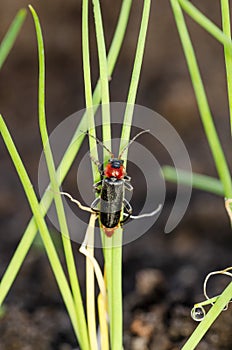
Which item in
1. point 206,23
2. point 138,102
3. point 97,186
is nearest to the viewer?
point 206,23

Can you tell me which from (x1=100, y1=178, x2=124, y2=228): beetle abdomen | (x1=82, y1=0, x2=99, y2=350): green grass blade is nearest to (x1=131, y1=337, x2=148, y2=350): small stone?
(x1=82, y1=0, x2=99, y2=350): green grass blade

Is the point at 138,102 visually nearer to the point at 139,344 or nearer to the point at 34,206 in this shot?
the point at 139,344

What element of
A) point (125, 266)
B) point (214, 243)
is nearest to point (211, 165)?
point (214, 243)

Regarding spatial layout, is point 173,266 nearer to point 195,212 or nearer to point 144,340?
point 195,212

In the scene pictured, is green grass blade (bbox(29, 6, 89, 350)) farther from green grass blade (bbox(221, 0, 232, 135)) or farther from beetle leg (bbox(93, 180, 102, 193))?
green grass blade (bbox(221, 0, 232, 135))

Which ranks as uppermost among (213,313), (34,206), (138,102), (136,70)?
(138,102)

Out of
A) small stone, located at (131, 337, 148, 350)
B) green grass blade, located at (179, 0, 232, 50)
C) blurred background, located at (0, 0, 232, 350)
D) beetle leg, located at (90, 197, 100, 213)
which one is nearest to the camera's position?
green grass blade, located at (179, 0, 232, 50)

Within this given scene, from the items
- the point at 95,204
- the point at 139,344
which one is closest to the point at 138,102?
the point at 139,344

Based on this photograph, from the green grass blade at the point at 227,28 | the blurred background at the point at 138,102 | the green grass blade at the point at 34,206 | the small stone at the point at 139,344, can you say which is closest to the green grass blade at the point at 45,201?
the green grass blade at the point at 34,206

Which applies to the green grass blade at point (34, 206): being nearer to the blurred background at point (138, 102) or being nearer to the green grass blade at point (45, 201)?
the green grass blade at point (45, 201)
